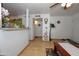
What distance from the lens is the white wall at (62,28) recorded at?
34.5 ft

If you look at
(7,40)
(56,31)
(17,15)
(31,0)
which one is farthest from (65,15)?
(31,0)

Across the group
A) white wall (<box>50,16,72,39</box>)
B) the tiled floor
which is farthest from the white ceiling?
the tiled floor

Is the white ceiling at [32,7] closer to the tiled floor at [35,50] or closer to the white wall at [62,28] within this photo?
the white wall at [62,28]

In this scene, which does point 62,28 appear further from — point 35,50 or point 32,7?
point 35,50

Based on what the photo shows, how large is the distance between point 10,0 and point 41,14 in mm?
8446

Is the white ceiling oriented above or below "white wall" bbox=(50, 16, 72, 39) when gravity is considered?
above

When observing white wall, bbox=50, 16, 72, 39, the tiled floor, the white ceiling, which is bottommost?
the tiled floor

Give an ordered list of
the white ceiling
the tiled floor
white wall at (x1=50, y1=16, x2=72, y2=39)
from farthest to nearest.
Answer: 1. white wall at (x1=50, y1=16, x2=72, y2=39)
2. the white ceiling
3. the tiled floor

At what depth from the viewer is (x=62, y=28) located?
10.7m

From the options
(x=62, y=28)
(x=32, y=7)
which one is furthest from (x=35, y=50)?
(x=62, y=28)

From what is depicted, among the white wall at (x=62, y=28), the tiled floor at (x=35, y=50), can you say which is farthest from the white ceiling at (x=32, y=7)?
the tiled floor at (x=35, y=50)

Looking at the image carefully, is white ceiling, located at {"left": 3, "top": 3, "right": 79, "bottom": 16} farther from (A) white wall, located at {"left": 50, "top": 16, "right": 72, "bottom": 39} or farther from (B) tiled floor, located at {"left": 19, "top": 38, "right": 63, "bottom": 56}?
(B) tiled floor, located at {"left": 19, "top": 38, "right": 63, "bottom": 56}

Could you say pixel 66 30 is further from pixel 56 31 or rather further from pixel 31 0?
pixel 31 0

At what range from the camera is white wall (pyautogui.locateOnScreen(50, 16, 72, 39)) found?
10.5m
